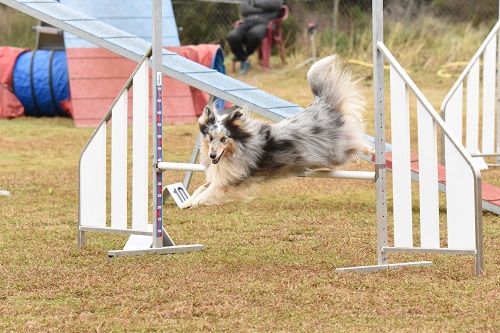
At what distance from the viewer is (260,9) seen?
18.1 metres

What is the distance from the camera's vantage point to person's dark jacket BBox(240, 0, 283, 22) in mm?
18031

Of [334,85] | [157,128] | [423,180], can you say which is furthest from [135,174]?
[423,180]

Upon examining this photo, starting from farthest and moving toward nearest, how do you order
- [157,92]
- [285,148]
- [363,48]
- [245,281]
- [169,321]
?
[363,48], [157,92], [285,148], [245,281], [169,321]

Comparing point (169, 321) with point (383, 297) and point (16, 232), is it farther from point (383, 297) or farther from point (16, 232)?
point (16, 232)

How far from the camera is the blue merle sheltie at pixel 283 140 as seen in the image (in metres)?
5.53

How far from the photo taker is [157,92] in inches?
240

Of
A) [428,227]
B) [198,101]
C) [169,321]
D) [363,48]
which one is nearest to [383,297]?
[428,227]

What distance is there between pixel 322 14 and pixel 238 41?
10.2ft

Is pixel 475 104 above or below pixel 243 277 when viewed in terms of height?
above

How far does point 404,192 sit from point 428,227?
9.3 inches

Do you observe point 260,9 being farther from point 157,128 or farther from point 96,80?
point 157,128

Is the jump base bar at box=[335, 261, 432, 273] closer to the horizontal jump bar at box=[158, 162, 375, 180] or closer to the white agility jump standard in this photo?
the horizontal jump bar at box=[158, 162, 375, 180]

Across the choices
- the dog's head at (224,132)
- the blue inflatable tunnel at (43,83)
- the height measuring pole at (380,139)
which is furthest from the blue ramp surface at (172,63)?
the blue inflatable tunnel at (43,83)

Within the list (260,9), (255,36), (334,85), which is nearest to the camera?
(334,85)
